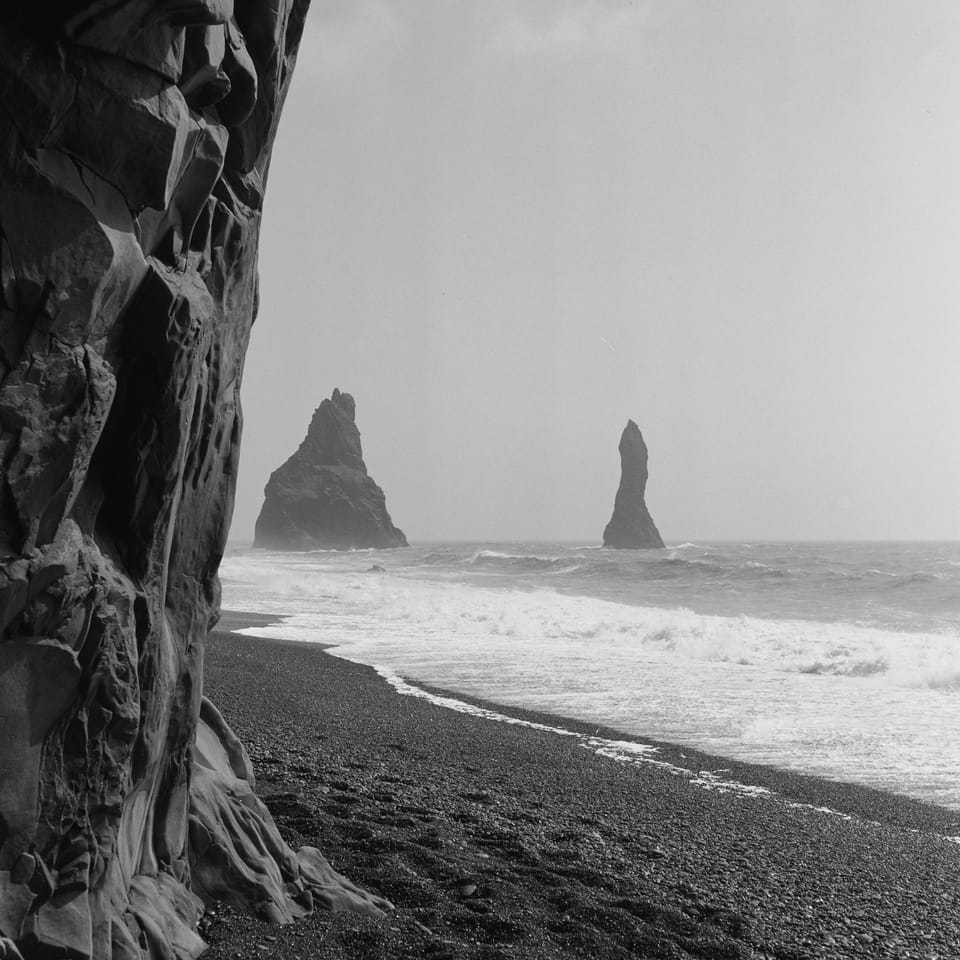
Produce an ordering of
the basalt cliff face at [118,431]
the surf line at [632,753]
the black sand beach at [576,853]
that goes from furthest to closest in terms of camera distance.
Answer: the surf line at [632,753]
the black sand beach at [576,853]
the basalt cliff face at [118,431]

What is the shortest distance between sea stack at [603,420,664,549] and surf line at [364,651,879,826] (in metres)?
91.8

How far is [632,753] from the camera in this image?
9.86 m

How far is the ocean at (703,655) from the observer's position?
10.8 m

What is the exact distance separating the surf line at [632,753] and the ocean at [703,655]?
0.77 m

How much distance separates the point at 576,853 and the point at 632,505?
10064cm

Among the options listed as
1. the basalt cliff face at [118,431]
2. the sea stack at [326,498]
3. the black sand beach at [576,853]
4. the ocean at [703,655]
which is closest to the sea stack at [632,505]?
the sea stack at [326,498]

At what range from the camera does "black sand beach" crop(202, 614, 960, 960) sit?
4586 mm

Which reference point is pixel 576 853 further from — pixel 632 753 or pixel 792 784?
pixel 632 753

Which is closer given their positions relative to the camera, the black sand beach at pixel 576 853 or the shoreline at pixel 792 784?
the black sand beach at pixel 576 853

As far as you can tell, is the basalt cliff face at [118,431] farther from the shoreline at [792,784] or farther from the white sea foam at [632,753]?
the shoreline at [792,784]

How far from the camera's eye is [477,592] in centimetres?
3694

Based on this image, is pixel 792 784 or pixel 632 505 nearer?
pixel 792 784

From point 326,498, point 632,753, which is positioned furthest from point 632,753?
point 326,498

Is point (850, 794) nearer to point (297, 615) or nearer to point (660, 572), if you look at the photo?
point (297, 615)
